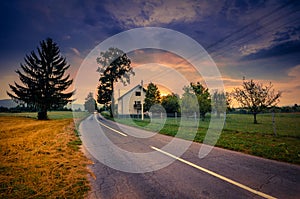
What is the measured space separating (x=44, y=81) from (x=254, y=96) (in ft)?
121

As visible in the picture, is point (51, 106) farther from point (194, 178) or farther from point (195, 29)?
point (194, 178)

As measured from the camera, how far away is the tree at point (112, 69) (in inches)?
1453

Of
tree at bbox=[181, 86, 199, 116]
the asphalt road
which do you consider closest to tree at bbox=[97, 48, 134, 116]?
tree at bbox=[181, 86, 199, 116]

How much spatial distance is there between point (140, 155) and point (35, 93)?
3214 centimetres

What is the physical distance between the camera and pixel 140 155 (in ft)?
19.9

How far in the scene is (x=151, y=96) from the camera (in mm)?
44062

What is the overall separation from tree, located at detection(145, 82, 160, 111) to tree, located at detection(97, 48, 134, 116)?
8.04 m

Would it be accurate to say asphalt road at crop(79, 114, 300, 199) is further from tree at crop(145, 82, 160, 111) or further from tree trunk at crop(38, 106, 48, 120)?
tree at crop(145, 82, 160, 111)

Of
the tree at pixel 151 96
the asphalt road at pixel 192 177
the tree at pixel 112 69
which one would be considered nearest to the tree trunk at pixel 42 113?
the tree at pixel 112 69

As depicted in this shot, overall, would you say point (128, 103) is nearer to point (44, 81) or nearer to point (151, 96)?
point (151, 96)

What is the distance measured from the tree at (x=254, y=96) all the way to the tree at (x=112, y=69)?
24.5 m

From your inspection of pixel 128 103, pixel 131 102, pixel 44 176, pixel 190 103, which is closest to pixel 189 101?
pixel 190 103

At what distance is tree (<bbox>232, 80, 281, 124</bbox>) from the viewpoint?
68.1 feet

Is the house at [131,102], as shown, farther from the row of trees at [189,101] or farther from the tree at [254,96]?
the tree at [254,96]
